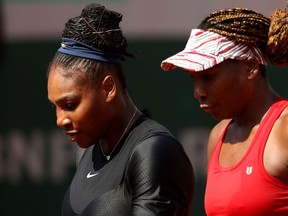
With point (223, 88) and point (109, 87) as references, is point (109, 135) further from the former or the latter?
point (223, 88)

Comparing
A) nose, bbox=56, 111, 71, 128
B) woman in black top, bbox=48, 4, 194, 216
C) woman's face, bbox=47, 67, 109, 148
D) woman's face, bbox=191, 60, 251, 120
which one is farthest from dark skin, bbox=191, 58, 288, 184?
nose, bbox=56, 111, 71, 128

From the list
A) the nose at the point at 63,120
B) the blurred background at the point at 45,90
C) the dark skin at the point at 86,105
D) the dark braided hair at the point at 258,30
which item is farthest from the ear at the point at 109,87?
the blurred background at the point at 45,90

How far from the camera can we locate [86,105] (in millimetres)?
2949

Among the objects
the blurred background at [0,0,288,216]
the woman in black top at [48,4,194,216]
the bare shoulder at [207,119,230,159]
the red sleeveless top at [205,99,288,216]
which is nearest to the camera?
the woman in black top at [48,4,194,216]

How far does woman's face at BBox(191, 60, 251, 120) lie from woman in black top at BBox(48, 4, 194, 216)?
190 mm

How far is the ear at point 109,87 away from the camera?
2986mm

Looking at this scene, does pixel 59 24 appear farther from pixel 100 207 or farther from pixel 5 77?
pixel 100 207

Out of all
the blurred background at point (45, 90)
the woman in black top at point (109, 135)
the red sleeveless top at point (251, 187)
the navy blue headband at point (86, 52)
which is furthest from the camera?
the blurred background at point (45, 90)

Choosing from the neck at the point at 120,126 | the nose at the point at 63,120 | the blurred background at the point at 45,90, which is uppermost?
the nose at the point at 63,120

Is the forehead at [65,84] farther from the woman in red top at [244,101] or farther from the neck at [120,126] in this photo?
the woman in red top at [244,101]

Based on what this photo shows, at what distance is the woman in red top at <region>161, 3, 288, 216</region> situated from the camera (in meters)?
2.94

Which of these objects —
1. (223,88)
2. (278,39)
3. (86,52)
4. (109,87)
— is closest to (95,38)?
(86,52)

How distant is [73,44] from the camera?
3.06 m

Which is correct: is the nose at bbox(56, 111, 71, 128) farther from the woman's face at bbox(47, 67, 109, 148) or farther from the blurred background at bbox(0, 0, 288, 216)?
the blurred background at bbox(0, 0, 288, 216)
